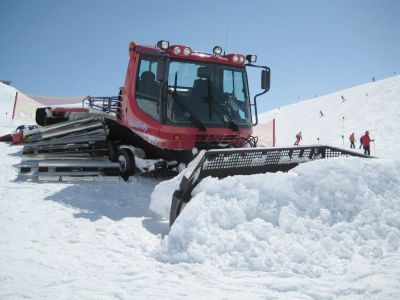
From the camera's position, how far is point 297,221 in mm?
3518

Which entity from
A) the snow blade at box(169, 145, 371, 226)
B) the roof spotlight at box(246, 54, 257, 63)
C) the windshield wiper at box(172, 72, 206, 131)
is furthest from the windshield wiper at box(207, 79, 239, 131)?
the snow blade at box(169, 145, 371, 226)

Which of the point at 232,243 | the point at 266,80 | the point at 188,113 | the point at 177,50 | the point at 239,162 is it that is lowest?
the point at 232,243

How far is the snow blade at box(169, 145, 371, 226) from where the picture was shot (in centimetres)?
412

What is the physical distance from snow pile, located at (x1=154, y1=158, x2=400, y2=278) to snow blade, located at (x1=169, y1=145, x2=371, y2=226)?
19 centimetres

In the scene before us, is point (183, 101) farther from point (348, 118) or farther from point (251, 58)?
point (348, 118)

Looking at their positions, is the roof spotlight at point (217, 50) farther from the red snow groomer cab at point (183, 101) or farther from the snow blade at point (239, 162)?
the snow blade at point (239, 162)

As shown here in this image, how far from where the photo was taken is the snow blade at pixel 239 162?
412 cm

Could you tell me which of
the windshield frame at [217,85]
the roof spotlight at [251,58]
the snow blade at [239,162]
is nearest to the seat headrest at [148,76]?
the windshield frame at [217,85]

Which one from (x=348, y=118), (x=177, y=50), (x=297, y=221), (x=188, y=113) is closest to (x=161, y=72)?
(x=177, y=50)

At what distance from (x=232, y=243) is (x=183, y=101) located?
383 centimetres

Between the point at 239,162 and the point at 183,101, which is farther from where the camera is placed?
the point at 183,101

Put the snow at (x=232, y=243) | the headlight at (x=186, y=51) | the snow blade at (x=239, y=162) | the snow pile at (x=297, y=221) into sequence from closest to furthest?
the snow at (x=232, y=243) < the snow pile at (x=297, y=221) < the snow blade at (x=239, y=162) < the headlight at (x=186, y=51)

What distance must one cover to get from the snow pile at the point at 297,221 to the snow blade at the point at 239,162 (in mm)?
195

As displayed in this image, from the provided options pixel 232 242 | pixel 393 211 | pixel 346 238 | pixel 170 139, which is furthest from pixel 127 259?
pixel 170 139
